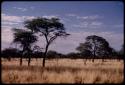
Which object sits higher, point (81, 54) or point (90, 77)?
point (90, 77)

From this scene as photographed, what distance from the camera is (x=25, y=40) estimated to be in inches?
1259

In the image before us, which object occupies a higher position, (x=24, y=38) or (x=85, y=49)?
(x=24, y=38)

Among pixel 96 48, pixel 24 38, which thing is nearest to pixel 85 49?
pixel 96 48

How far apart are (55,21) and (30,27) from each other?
239 cm

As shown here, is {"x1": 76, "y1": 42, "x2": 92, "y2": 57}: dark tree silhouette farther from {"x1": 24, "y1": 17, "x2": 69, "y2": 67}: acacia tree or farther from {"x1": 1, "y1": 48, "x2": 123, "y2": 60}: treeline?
{"x1": 24, "y1": 17, "x2": 69, "y2": 67}: acacia tree

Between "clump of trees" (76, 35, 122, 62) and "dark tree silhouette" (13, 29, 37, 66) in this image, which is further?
"clump of trees" (76, 35, 122, 62)

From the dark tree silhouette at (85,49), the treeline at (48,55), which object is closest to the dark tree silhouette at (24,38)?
the treeline at (48,55)

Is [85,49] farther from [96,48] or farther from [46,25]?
[46,25]

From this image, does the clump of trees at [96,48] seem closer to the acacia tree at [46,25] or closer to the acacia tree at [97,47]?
the acacia tree at [97,47]

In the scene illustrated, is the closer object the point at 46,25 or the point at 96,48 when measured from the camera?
the point at 46,25

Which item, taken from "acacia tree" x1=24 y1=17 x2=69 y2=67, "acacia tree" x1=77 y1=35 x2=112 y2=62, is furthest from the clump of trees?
"acacia tree" x1=24 y1=17 x2=69 y2=67

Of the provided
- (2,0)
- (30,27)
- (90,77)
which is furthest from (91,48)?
(2,0)

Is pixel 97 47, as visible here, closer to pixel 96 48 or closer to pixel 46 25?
pixel 96 48

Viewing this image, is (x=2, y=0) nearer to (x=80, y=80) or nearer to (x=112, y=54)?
(x=80, y=80)
